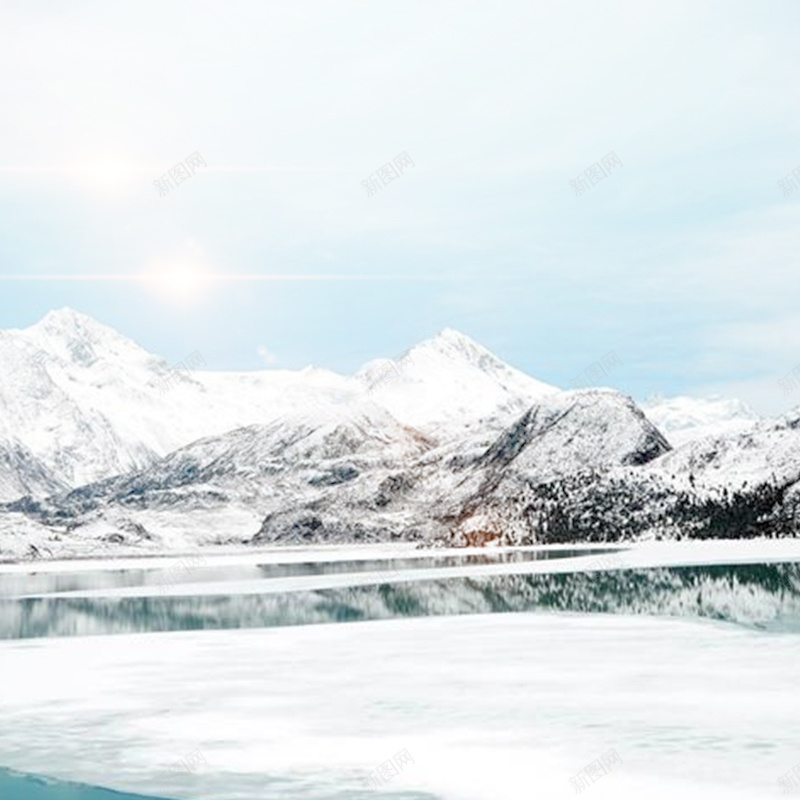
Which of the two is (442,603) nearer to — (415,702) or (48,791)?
(415,702)

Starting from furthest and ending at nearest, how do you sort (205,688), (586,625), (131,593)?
(131,593) < (586,625) < (205,688)

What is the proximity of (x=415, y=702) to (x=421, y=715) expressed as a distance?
2.36 m

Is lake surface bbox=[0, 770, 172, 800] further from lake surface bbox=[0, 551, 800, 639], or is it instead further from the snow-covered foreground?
lake surface bbox=[0, 551, 800, 639]

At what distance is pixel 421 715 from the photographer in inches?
1344

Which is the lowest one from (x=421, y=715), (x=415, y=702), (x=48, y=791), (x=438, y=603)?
(x=438, y=603)

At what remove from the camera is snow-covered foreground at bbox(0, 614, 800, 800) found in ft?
87.0

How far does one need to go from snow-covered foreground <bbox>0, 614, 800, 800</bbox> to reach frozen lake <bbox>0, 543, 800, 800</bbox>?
10 cm

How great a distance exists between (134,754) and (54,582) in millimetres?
124159

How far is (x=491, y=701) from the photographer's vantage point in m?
36.2

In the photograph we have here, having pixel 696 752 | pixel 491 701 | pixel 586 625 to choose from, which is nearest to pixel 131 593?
pixel 586 625

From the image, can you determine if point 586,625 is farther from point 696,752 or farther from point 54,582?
point 54,582

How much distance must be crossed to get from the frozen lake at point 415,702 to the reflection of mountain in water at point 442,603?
2.48ft

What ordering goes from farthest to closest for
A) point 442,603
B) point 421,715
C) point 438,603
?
point 438,603, point 442,603, point 421,715

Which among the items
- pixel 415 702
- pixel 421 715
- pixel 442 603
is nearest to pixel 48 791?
pixel 421 715
